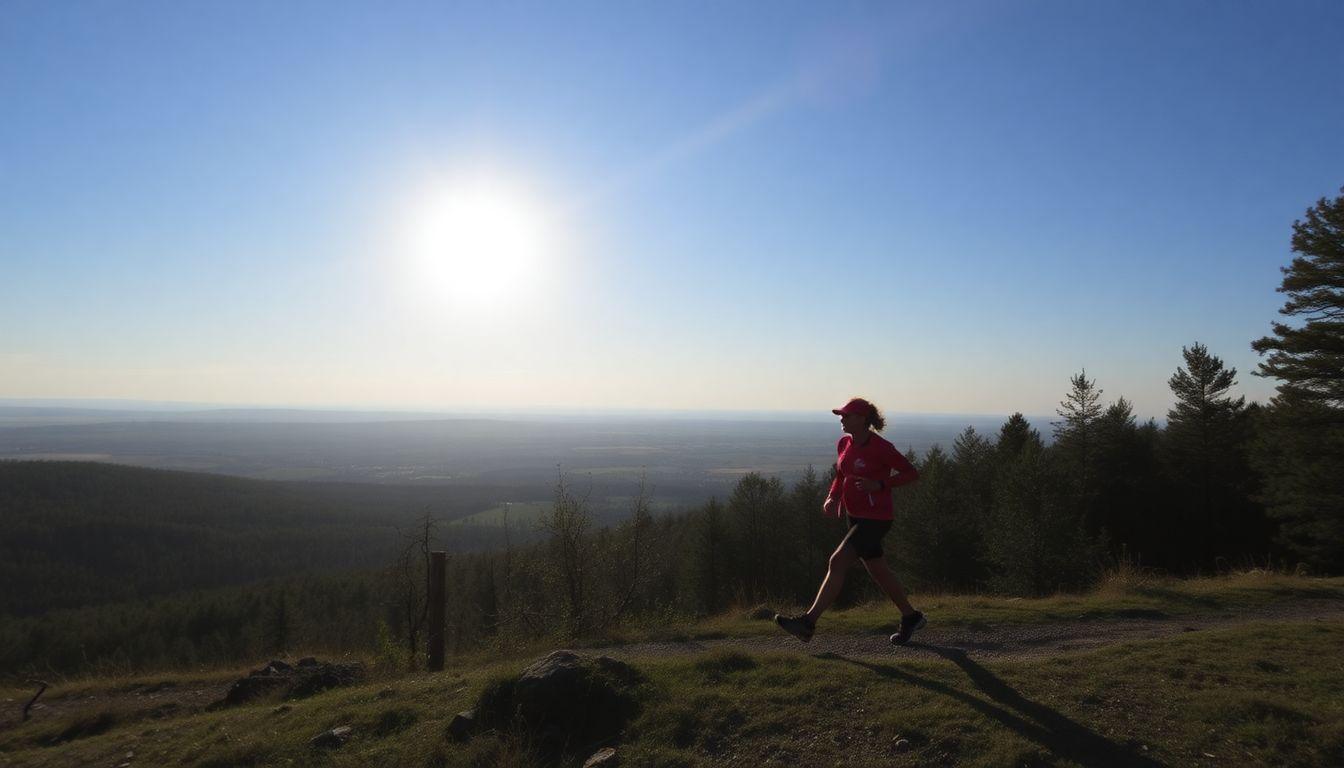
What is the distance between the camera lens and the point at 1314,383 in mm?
20656

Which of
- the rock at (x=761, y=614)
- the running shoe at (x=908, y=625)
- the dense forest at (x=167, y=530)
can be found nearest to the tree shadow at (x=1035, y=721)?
the running shoe at (x=908, y=625)

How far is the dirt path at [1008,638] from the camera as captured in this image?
6672 mm

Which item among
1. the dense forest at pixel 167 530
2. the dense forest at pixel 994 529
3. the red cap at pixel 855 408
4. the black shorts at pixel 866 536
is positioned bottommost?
the dense forest at pixel 167 530

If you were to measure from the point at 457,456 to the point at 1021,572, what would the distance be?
182m

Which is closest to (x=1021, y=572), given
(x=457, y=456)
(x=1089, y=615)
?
(x=1089, y=615)

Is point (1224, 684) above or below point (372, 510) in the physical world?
above

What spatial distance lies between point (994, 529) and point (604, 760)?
26.4 m

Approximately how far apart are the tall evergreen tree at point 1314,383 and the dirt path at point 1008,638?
16.7 meters

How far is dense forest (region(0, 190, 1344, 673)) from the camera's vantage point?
15203 millimetres

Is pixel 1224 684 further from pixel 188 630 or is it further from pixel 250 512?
pixel 250 512

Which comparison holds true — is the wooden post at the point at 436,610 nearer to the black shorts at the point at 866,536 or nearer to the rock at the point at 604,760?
the rock at the point at 604,760

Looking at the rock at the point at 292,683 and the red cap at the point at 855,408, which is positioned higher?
the red cap at the point at 855,408

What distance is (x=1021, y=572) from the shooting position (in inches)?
984

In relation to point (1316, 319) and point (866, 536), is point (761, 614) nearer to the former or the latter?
point (866, 536)
